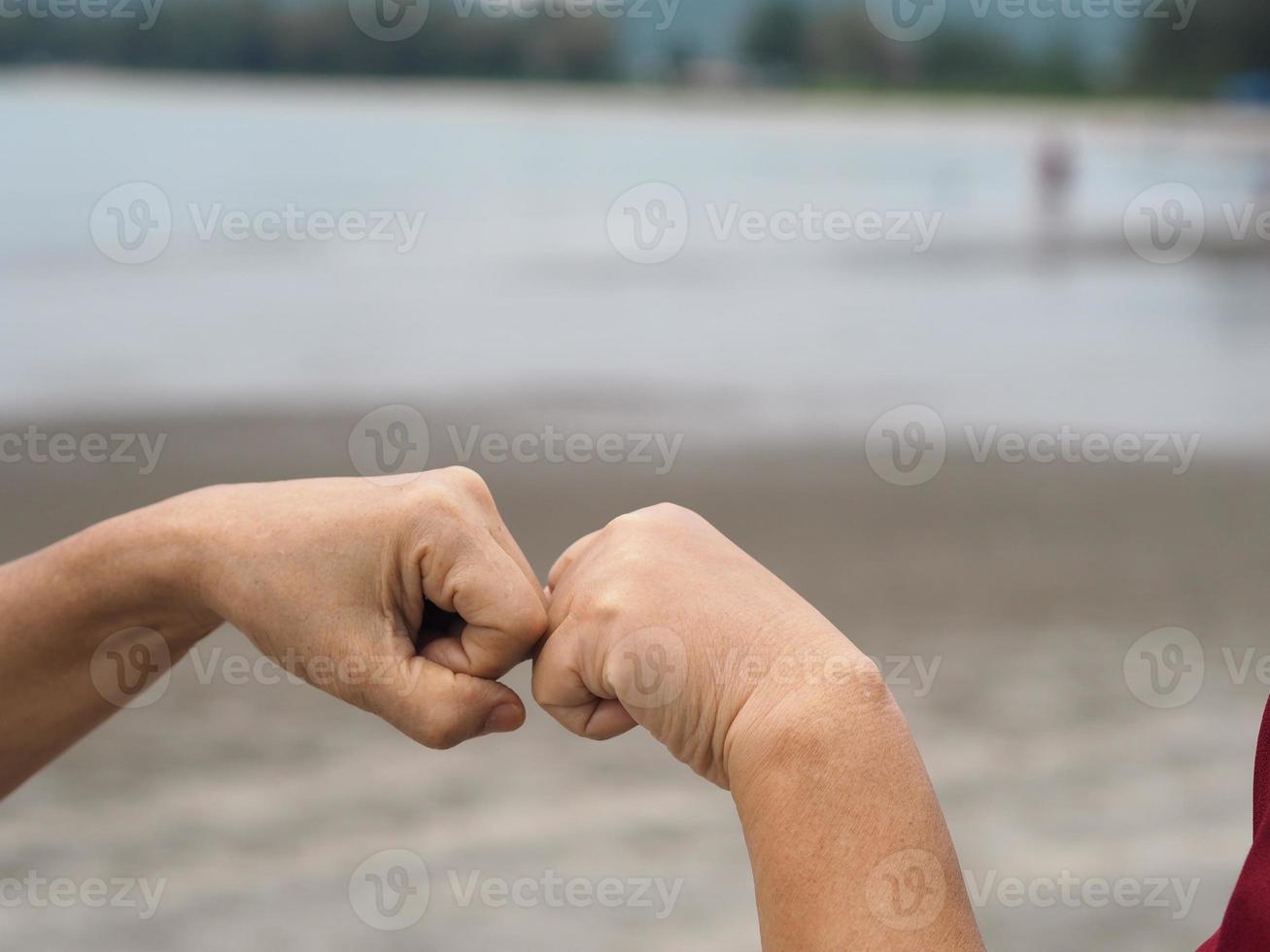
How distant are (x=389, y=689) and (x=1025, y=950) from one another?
102 inches

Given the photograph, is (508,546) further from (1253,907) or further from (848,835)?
(1253,907)

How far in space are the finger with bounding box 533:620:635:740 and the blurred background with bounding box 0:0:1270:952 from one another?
212cm

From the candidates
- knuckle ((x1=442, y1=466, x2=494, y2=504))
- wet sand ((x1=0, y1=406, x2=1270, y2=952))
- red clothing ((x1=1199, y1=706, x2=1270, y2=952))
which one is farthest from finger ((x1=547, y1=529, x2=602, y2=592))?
red clothing ((x1=1199, y1=706, x2=1270, y2=952))

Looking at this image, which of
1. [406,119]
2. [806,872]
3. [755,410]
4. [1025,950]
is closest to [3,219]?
[755,410]

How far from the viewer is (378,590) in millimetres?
1506

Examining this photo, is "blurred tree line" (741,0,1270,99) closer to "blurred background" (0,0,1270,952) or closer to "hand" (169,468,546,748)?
"blurred background" (0,0,1270,952)

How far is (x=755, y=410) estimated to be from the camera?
1084 centimetres

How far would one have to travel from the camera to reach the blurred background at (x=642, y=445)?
3.94 metres

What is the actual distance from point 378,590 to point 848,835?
60cm

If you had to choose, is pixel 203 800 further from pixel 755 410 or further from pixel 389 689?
pixel 755 410

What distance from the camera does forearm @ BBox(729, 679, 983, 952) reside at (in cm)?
119

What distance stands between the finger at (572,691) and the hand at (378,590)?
0.03 meters

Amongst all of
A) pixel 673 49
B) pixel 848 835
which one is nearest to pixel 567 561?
pixel 848 835

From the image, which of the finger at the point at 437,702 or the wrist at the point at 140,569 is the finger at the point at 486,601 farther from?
the wrist at the point at 140,569
